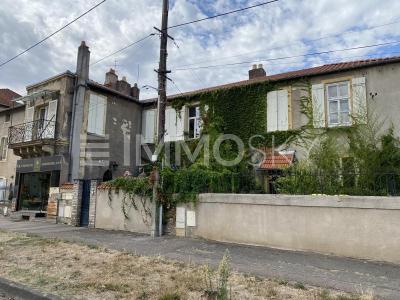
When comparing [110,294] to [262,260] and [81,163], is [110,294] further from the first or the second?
[81,163]

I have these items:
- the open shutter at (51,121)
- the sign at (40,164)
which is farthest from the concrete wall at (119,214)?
the open shutter at (51,121)

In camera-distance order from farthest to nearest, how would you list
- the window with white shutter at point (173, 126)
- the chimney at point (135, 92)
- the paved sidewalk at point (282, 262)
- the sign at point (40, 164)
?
1. the chimney at point (135, 92)
2. the window with white shutter at point (173, 126)
3. the sign at point (40, 164)
4. the paved sidewalk at point (282, 262)

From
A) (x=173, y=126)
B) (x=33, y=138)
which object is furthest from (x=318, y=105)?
(x=33, y=138)

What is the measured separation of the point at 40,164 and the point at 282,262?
47.9 ft

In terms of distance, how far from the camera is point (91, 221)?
13016 millimetres

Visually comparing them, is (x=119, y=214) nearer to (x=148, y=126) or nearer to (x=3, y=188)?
(x=148, y=126)

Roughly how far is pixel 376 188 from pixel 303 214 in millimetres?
1902

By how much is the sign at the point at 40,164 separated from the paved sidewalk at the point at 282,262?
24.1 feet

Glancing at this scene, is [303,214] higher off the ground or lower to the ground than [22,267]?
higher

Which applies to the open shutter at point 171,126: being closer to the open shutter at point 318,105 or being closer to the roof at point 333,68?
the roof at point 333,68

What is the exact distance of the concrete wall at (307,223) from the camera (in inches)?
290

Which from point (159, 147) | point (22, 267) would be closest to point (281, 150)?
point (159, 147)

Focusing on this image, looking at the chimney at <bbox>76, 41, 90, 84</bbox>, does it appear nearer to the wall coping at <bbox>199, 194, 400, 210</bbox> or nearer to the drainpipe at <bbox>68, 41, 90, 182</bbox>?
the drainpipe at <bbox>68, 41, 90, 182</bbox>

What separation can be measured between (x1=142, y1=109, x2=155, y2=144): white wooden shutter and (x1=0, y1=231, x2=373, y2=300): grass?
41.5 ft
